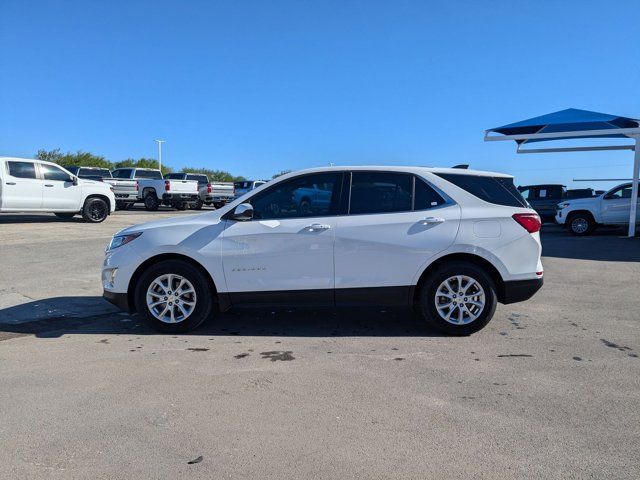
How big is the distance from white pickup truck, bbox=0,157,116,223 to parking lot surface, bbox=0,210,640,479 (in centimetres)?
1113

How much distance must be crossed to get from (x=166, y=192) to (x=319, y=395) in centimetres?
2312

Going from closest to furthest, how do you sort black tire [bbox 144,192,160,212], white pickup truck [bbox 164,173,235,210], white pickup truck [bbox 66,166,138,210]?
1. white pickup truck [bbox 66,166,138,210]
2. black tire [bbox 144,192,160,212]
3. white pickup truck [bbox 164,173,235,210]

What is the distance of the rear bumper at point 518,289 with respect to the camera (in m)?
5.33

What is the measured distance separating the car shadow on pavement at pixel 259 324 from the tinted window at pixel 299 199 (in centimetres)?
126

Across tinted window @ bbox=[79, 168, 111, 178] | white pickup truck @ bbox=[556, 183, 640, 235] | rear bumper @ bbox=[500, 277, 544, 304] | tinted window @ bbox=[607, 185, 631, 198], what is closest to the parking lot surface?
rear bumper @ bbox=[500, 277, 544, 304]

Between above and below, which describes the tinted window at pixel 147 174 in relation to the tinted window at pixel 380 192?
above

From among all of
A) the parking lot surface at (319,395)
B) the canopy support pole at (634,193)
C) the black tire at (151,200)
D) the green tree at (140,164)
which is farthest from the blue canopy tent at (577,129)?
the green tree at (140,164)

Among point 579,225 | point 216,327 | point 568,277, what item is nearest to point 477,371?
point 216,327

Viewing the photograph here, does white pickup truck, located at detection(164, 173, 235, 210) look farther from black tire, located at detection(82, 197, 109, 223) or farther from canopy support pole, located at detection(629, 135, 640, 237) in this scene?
canopy support pole, located at detection(629, 135, 640, 237)

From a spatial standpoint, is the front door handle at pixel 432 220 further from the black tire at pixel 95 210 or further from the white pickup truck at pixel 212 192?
the white pickup truck at pixel 212 192

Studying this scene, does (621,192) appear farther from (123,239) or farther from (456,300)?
(123,239)

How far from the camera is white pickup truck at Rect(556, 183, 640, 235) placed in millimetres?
16469

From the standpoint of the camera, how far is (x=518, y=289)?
5.33 metres

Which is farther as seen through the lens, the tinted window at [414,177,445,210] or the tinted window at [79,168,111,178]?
the tinted window at [79,168,111,178]
